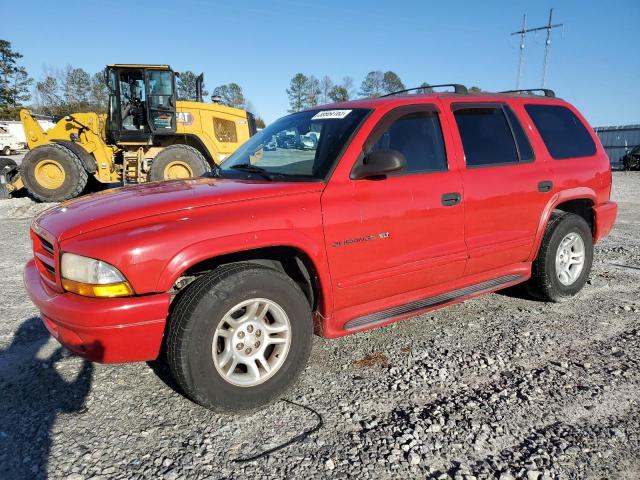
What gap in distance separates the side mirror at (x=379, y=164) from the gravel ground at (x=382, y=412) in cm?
136

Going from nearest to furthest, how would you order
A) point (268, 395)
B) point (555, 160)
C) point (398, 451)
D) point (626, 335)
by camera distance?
point (398, 451), point (268, 395), point (626, 335), point (555, 160)

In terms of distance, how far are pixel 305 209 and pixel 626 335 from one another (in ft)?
9.43

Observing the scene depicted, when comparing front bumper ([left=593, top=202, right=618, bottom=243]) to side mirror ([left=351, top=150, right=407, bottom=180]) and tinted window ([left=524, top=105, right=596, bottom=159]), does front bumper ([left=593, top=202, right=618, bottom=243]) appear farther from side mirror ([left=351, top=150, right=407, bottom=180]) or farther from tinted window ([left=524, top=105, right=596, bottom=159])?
side mirror ([left=351, top=150, right=407, bottom=180])

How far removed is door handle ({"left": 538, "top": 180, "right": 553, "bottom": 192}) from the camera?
408cm

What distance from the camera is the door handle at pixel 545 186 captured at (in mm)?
4077

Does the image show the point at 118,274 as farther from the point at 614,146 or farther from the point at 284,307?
the point at 614,146

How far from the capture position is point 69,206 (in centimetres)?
314

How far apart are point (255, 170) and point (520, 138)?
7.74 ft

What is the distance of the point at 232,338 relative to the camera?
274 centimetres

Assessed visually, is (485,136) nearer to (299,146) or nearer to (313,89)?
(299,146)

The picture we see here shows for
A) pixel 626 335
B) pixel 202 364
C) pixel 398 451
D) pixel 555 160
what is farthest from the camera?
pixel 555 160

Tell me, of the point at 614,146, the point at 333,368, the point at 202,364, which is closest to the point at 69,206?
the point at 202,364

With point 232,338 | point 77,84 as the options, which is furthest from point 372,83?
point 232,338

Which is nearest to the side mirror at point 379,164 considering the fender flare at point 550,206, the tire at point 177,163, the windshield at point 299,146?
the windshield at point 299,146
